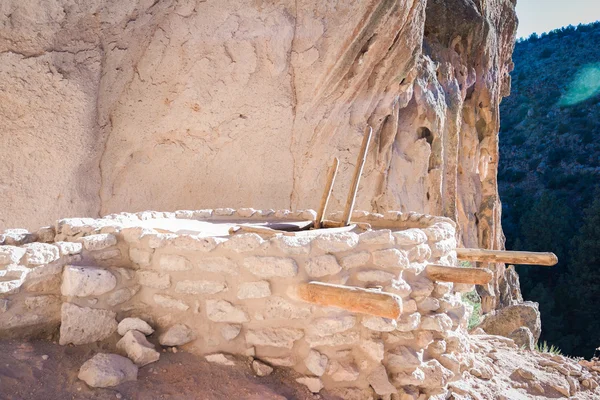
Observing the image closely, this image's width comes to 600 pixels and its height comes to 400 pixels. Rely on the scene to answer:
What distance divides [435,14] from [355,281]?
31.3 ft

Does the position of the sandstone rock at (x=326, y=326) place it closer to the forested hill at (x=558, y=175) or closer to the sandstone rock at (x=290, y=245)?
the sandstone rock at (x=290, y=245)

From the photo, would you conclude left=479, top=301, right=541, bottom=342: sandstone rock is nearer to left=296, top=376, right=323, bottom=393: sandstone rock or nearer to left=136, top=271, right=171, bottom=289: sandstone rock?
left=296, top=376, right=323, bottom=393: sandstone rock

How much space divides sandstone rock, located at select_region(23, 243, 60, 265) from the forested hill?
15241 millimetres

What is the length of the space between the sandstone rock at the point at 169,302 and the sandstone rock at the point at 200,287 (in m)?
0.06

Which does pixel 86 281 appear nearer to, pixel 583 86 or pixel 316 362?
pixel 316 362

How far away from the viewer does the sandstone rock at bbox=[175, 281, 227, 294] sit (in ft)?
7.39

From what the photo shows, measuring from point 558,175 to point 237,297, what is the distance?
841 inches

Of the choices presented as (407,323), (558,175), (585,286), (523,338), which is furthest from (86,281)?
(558,175)

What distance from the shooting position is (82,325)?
2.13 meters

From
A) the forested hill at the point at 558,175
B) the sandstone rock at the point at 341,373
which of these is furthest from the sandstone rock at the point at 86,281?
the forested hill at the point at 558,175

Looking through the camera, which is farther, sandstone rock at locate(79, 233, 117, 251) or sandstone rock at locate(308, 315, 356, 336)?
sandstone rock at locate(79, 233, 117, 251)

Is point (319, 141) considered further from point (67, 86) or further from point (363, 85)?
point (67, 86)

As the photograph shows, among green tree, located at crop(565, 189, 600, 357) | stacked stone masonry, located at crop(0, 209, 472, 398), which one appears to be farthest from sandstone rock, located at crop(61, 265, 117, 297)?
green tree, located at crop(565, 189, 600, 357)

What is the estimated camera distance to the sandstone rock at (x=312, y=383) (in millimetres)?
2186
